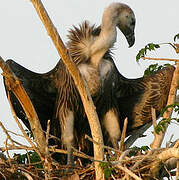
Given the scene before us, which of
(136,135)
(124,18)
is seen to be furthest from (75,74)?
(136,135)

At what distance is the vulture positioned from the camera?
7.97m

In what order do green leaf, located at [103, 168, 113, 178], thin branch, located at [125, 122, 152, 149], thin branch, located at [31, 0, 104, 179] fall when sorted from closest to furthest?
green leaf, located at [103, 168, 113, 178] < thin branch, located at [31, 0, 104, 179] < thin branch, located at [125, 122, 152, 149]

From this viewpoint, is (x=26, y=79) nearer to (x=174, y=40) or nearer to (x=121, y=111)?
(x=121, y=111)

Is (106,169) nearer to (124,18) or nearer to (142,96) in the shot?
(124,18)

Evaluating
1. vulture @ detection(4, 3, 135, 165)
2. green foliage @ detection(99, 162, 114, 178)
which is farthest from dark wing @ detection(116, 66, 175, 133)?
green foliage @ detection(99, 162, 114, 178)

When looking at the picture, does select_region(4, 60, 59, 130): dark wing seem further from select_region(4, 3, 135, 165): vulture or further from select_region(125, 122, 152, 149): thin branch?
select_region(125, 122, 152, 149): thin branch

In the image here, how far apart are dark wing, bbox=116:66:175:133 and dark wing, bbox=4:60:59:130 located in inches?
34.5

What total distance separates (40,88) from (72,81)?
1.56 ft

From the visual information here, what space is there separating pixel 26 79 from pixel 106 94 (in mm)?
1003

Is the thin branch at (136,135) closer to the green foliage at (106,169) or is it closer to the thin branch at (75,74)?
the thin branch at (75,74)

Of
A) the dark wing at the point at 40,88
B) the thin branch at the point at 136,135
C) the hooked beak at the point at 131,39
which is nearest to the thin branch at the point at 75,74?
the thin branch at the point at 136,135

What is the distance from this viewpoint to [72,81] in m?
8.17

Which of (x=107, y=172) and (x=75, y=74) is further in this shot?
(x=75, y=74)

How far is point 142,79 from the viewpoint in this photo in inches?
344
